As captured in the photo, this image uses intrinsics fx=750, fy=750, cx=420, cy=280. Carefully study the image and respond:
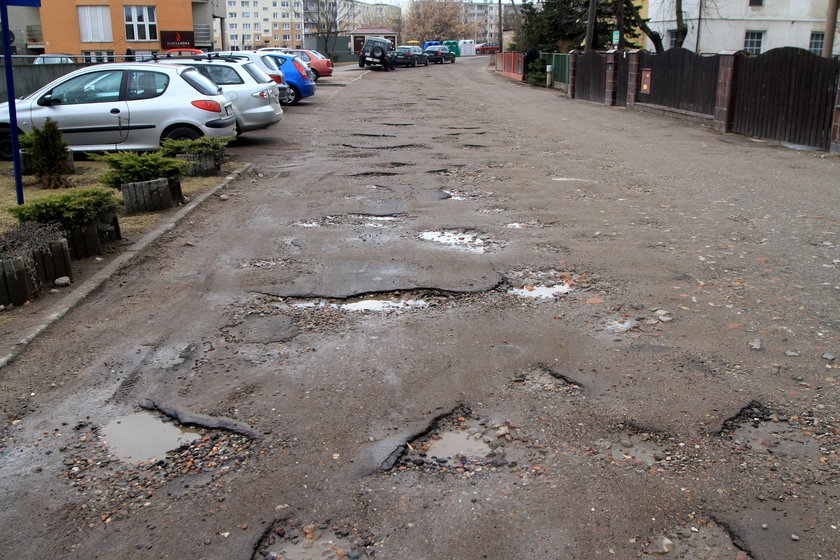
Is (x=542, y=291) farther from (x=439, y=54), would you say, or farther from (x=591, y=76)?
(x=439, y=54)

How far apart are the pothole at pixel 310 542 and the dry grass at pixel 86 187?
5.55 meters

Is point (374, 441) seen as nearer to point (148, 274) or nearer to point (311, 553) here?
point (311, 553)

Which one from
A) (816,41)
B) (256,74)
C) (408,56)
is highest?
(816,41)

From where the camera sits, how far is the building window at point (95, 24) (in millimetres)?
48656

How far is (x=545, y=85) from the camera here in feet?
122

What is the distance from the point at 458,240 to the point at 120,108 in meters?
7.52

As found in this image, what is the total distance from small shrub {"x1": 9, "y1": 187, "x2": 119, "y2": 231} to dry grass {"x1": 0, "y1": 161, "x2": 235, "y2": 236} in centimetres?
93

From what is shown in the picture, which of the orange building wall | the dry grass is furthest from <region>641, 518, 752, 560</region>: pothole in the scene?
the orange building wall

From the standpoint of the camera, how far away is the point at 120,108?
12328 millimetres

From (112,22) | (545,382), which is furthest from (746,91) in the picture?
(112,22)

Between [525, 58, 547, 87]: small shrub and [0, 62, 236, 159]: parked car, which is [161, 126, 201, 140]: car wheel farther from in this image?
[525, 58, 547, 87]: small shrub

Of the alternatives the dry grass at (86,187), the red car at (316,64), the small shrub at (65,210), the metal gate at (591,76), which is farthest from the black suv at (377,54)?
the small shrub at (65,210)

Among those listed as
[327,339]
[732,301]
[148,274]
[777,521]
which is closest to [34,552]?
[327,339]

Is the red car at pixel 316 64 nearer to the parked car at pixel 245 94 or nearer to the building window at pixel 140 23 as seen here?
the building window at pixel 140 23
